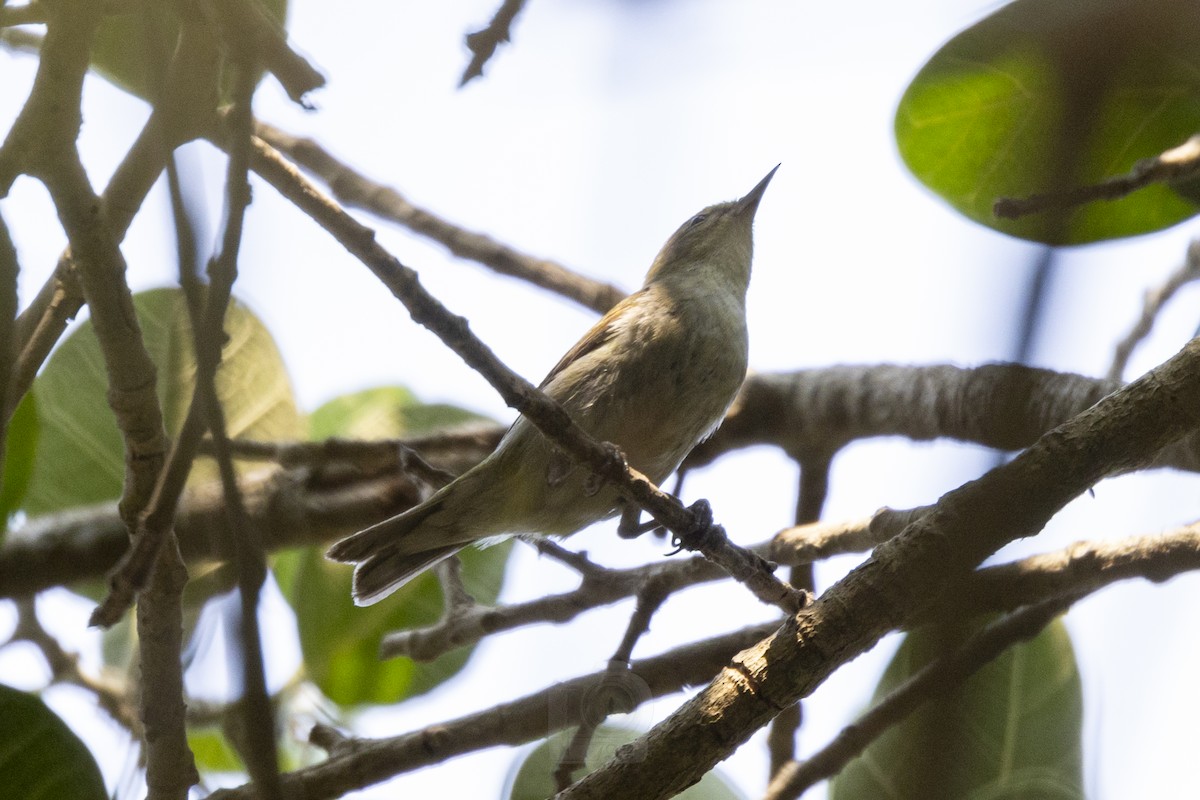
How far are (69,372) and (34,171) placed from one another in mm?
2207

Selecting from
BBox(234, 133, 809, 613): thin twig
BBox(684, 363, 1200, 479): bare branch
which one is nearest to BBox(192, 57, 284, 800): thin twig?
BBox(234, 133, 809, 613): thin twig

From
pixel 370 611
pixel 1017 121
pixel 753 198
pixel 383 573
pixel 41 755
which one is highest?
pixel 753 198

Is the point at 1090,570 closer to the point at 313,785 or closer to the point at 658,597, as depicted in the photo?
the point at 658,597

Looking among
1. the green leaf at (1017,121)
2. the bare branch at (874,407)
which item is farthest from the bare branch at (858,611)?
the bare branch at (874,407)

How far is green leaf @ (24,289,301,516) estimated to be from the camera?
4.32m

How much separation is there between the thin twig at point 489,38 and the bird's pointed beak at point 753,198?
10.8 feet

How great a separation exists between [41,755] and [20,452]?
1.10 meters

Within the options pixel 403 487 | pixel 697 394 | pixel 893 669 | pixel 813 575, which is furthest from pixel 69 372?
pixel 893 669

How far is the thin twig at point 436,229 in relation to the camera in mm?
5035

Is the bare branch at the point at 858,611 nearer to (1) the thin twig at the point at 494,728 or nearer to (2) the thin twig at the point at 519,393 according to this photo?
(2) the thin twig at the point at 519,393

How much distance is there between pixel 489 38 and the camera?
9.37 ft

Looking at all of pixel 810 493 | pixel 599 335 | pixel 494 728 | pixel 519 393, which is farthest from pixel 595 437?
pixel 519 393

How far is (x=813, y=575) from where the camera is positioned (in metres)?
3.94

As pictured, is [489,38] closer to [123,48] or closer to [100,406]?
[123,48]
